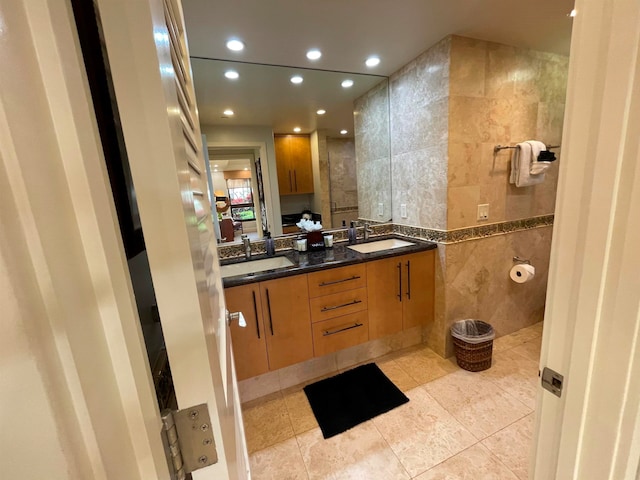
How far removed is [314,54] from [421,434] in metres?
2.49

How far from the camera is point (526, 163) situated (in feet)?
6.54

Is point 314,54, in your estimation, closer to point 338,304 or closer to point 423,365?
point 338,304

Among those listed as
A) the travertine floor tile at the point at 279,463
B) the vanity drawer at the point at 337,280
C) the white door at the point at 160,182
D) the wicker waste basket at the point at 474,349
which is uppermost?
the white door at the point at 160,182

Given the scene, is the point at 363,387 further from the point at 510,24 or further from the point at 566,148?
the point at 510,24

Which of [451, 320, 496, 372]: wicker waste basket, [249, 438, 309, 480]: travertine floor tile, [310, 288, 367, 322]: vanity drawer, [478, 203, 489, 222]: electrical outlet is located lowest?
[249, 438, 309, 480]: travertine floor tile

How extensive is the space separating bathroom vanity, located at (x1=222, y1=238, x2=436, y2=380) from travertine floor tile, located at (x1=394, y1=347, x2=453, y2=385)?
0.31 meters

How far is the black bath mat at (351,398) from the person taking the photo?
1.62m

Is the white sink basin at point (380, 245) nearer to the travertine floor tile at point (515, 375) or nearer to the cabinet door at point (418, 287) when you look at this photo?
the cabinet door at point (418, 287)

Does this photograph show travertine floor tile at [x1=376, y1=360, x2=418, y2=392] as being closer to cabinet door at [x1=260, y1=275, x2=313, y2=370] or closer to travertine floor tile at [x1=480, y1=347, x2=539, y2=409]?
travertine floor tile at [x1=480, y1=347, x2=539, y2=409]

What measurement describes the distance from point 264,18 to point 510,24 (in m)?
1.54

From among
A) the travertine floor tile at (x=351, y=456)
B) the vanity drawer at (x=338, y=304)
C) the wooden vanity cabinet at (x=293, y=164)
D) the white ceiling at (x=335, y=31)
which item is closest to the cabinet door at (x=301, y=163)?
the wooden vanity cabinet at (x=293, y=164)

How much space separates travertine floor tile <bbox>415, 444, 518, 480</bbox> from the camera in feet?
4.19

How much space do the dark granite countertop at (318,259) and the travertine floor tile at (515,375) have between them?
3.34 ft

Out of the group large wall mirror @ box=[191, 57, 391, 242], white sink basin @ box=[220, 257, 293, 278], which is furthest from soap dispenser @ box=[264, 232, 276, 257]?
large wall mirror @ box=[191, 57, 391, 242]
